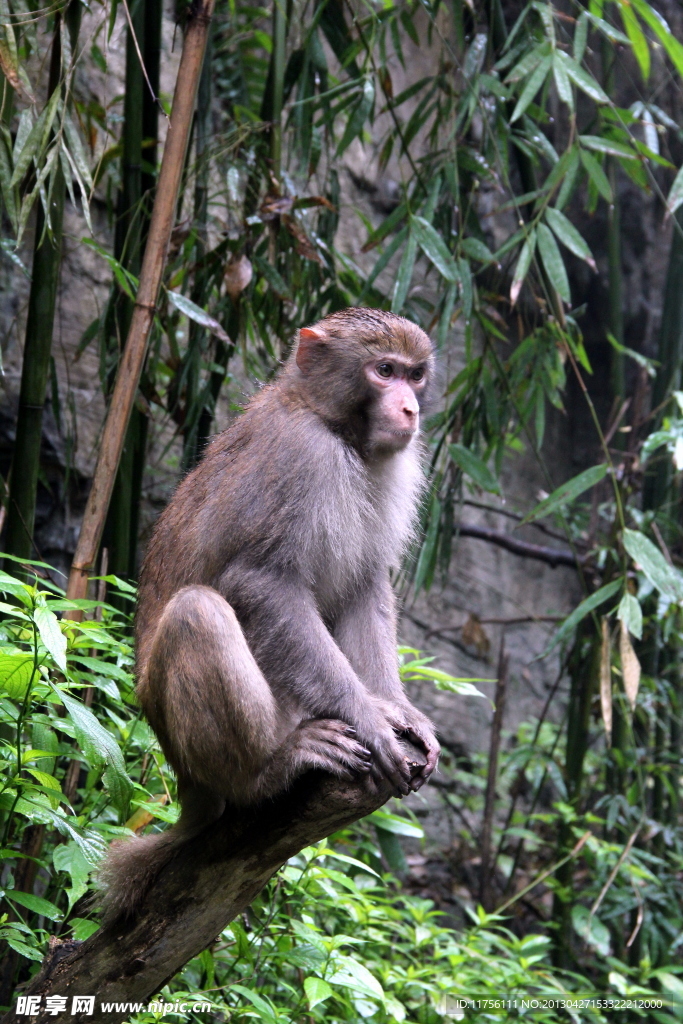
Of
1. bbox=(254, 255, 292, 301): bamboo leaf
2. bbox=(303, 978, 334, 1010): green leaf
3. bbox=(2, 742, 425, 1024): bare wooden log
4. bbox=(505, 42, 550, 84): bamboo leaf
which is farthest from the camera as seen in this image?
bbox=(254, 255, 292, 301): bamboo leaf

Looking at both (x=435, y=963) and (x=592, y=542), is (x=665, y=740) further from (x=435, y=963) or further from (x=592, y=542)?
(x=435, y=963)

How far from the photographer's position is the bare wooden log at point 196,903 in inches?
100

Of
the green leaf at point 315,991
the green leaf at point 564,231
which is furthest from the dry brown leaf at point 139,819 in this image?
the green leaf at point 564,231

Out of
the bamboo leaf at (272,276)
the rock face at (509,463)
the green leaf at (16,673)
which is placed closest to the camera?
the green leaf at (16,673)

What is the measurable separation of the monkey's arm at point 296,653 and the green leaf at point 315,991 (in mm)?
770

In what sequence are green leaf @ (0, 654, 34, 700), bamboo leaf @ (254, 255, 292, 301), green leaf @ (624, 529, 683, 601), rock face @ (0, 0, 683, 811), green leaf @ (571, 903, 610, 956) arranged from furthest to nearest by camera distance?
rock face @ (0, 0, 683, 811) → green leaf @ (571, 903, 610, 956) → bamboo leaf @ (254, 255, 292, 301) → green leaf @ (624, 529, 683, 601) → green leaf @ (0, 654, 34, 700)

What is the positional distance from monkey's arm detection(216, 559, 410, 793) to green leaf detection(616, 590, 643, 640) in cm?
188

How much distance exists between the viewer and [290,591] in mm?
2900

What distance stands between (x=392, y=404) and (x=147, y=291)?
3.08 ft

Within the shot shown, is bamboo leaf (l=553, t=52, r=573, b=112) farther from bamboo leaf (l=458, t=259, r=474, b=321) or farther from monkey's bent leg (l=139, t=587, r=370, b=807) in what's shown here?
monkey's bent leg (l=139, t=587, r=370, b=807)

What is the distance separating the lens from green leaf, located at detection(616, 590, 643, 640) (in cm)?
436

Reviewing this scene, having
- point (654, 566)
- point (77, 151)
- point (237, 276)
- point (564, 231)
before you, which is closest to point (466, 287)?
point (564, 231)

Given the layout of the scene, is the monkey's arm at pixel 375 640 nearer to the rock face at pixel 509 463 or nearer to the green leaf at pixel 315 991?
the green leaf at pixel 315 991

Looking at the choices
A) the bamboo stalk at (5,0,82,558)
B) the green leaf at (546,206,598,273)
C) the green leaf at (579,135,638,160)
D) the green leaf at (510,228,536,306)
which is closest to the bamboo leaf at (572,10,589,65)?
the green leaf at (579,135,638,160)
